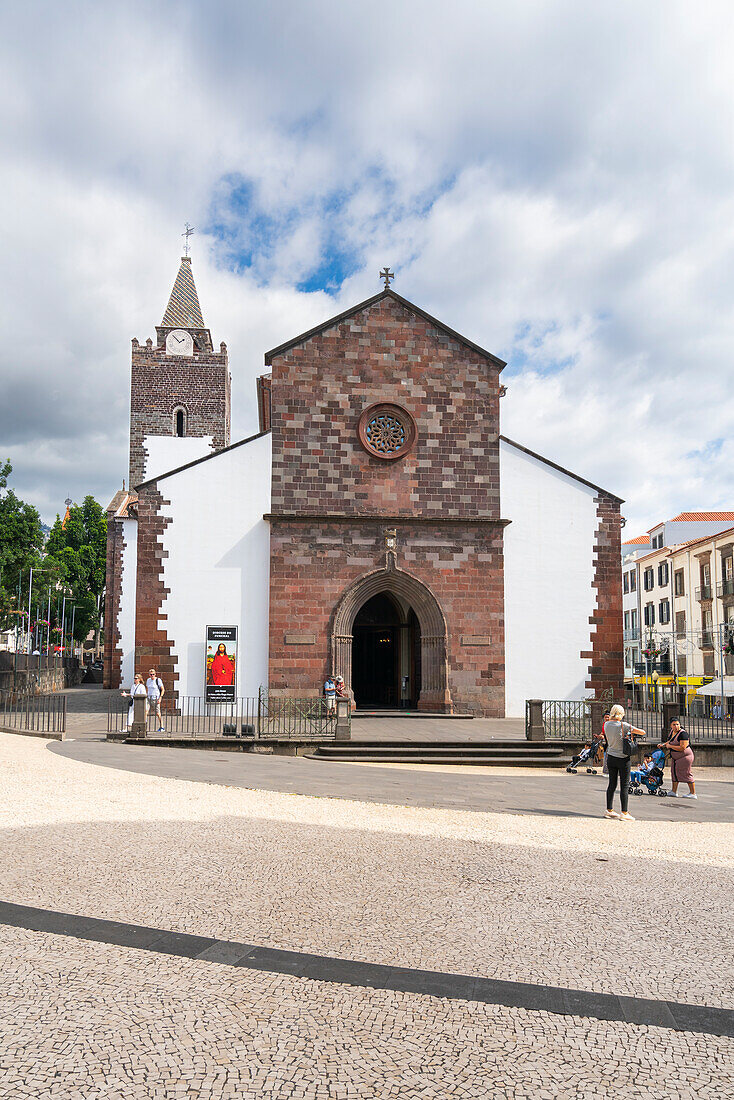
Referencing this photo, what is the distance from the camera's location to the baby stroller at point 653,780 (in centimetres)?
1460

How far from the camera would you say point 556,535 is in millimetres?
25000

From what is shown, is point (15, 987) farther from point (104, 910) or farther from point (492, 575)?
point (492, 575)

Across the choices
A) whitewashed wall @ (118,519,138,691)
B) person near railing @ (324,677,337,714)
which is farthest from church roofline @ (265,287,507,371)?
whitewashed wall @ (118,519,138,691)

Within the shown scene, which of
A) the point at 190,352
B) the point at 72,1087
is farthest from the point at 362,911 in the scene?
the point at 190,352

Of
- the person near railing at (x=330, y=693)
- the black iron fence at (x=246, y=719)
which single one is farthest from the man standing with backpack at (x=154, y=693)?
the person near railing at (x=330, y=693)

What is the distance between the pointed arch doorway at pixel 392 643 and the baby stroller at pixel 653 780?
30.5 ft

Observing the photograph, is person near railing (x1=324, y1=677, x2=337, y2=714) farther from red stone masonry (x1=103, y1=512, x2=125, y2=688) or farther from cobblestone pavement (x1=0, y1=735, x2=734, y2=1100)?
red stone masonry (x1=103, y1=512, x2=125, y2=688)

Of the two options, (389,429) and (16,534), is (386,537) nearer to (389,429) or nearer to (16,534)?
(389,429)

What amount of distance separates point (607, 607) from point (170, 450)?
87.8ft

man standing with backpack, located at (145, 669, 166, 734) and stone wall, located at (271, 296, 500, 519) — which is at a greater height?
stone wall, located at (271, 296, 500, 519)

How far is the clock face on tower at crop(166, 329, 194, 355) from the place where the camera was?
4450cm

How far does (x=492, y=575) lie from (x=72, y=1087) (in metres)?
21.5

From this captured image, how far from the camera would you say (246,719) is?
864 inches

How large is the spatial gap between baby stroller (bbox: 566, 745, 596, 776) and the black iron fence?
489cm
